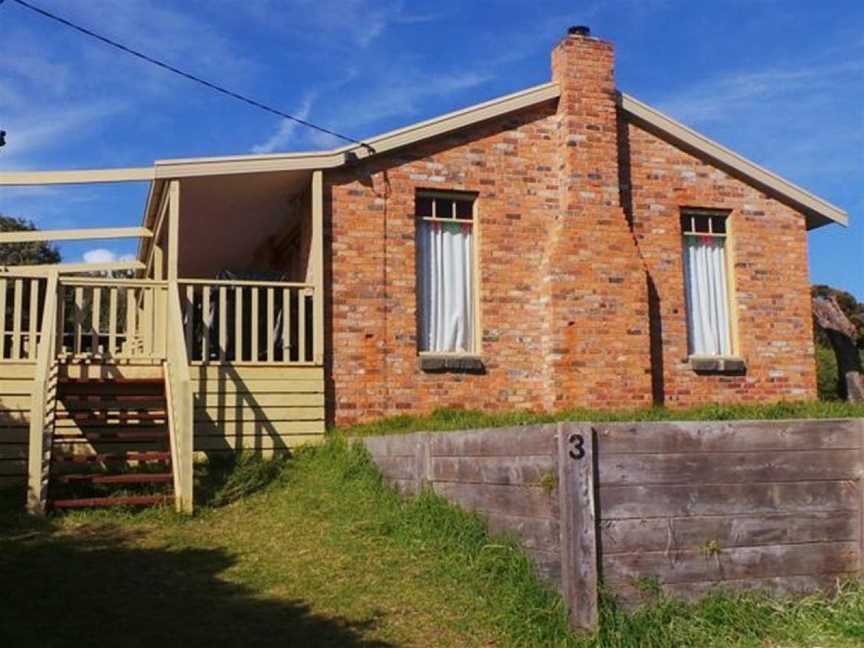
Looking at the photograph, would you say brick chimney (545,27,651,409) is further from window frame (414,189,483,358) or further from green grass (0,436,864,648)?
green grass (0,436,864,648)

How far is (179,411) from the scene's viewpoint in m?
8.87

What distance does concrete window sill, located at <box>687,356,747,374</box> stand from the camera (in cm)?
1282

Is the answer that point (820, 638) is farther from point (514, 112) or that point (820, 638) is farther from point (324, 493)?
point (514, 112)

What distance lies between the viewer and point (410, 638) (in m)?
5.38

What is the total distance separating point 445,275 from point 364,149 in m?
1.88

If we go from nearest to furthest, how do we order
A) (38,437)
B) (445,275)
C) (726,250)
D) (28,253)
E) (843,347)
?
(38,437) < (445,275) < (726,250) < (843,347) < (28,253)

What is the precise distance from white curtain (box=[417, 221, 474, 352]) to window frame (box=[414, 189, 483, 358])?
0.04 meters

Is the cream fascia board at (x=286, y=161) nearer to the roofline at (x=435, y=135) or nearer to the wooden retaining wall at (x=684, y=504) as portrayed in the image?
the roofline at (x=435, y=135)

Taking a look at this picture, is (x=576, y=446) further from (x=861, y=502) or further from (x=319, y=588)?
(x=319, y=588)

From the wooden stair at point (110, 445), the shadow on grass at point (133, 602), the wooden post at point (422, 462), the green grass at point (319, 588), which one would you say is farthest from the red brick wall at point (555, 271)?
Result: the shadow on grass at point (133, 602)

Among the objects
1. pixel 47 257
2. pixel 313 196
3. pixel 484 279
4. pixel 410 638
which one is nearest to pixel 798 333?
pixel 484 279

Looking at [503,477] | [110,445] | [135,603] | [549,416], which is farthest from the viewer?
[110,445]

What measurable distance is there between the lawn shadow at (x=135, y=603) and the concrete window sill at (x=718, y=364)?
7673mm

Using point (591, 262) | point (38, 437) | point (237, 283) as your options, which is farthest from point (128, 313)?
point (591, 262)
